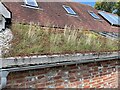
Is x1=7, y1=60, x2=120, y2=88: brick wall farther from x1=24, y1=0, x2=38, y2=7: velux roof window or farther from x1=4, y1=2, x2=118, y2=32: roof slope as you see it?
x1=24, y1=0, x2=38, y2=7: velux roof window

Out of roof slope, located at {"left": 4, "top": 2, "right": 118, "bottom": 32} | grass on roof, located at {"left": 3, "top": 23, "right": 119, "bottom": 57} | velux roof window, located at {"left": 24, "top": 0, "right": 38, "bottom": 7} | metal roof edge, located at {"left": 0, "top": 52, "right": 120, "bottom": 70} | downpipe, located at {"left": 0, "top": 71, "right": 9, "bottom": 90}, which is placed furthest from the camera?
velux roof window, located at {"left": 24, "top": 0, "right": 38, "bottom": 7}

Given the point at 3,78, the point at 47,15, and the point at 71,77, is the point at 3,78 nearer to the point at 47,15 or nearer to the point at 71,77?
the point at 71,77

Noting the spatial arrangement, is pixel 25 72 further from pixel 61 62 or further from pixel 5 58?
pixel 61 62

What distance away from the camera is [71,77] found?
4.66 meters

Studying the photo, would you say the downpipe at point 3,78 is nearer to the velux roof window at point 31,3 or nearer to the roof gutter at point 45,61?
the roof gutter at point 45,61

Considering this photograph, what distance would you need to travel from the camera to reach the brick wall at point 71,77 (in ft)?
12.4

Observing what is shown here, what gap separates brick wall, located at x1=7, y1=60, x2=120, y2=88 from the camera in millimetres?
3778

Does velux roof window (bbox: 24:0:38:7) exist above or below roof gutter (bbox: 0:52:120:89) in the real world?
above

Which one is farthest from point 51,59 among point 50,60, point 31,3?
point 31,3

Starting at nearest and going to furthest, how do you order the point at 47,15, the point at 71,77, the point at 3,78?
the point at 3,78 → the point at 71,77 → the point at 47,15

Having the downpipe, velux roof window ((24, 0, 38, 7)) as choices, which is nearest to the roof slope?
velux roof window ((24, 0, 38, 7))

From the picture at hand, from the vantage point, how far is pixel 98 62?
547cm

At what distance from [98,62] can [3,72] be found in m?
2.68

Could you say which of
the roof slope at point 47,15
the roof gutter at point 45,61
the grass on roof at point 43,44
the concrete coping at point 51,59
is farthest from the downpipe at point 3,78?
the roof slope at point 47,15
